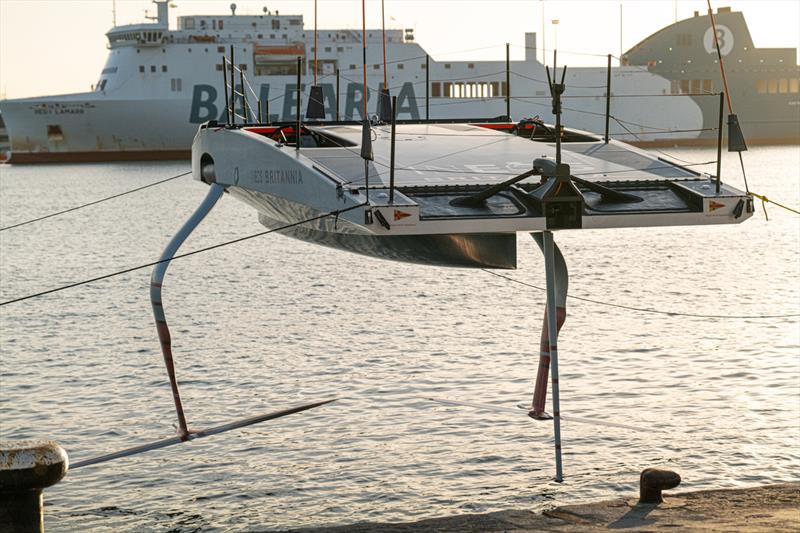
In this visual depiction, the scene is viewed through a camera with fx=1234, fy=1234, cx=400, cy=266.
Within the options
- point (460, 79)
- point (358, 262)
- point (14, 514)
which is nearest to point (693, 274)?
point (358, 262)

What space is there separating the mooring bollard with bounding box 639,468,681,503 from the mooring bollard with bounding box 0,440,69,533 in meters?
5.13

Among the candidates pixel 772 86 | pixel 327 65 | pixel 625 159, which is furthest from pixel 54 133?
pixel 625 159

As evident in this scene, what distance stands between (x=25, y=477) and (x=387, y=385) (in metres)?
10.8

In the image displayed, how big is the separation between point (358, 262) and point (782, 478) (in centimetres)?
2686

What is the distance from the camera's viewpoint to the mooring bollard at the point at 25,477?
7.23 meters

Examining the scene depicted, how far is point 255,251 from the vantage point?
44.0 m

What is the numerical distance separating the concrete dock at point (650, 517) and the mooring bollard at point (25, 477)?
3.17 meters

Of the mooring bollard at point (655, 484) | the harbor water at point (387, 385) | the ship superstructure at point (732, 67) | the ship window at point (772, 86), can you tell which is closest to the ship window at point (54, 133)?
the ship superstructure at point (732, 67)

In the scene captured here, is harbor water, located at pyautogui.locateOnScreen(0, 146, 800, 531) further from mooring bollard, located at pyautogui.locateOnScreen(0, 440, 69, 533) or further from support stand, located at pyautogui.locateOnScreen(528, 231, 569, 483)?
mooring bollard, located at pyautogui.locateOnScreen(0, 440, 69, 533)

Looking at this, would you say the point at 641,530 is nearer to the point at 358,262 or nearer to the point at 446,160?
Result: the point at 446,160

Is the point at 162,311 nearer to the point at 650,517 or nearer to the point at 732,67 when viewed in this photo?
the point at 650,517

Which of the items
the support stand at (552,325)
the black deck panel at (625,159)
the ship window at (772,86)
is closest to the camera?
the support stand at (552,325)

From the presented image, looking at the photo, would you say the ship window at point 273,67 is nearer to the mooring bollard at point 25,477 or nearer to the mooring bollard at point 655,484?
the mooring bollard at point 655,484

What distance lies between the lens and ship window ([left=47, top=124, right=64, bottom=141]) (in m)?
94.4
